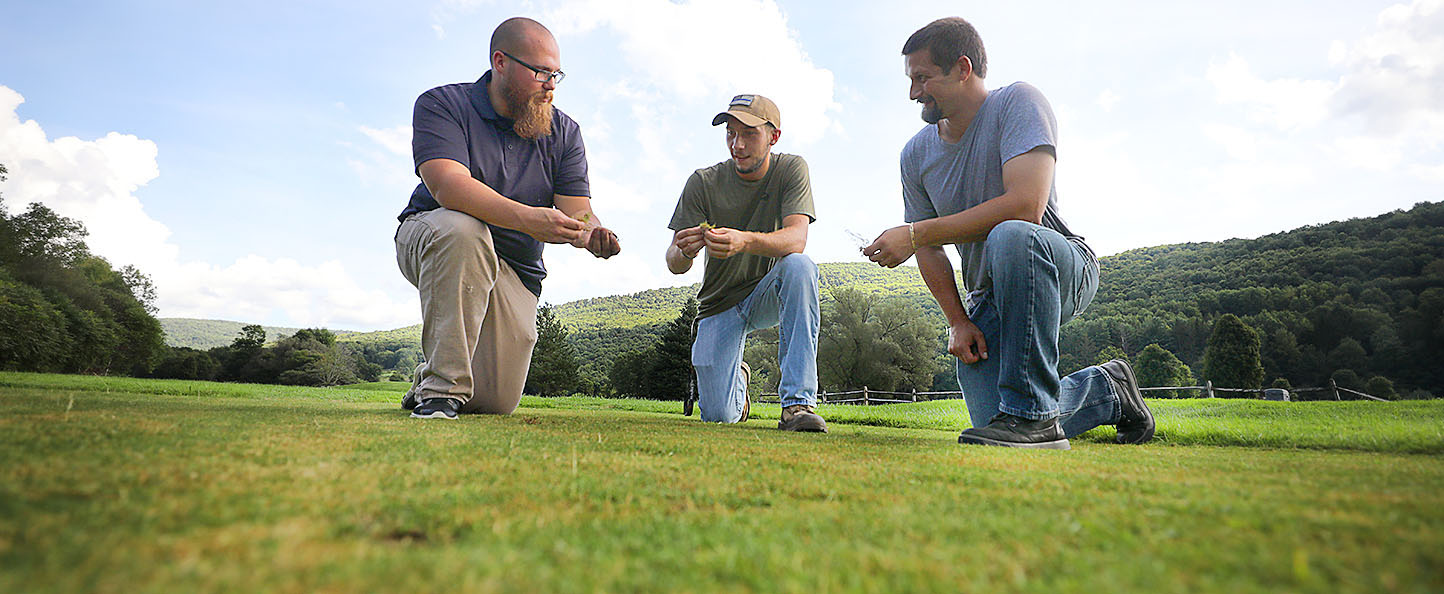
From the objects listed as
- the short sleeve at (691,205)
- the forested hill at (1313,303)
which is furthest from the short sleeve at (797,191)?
the forested hill at (1313,303)

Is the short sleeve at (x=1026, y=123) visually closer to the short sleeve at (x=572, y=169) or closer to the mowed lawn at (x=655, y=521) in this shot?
the mowed lawn at (x=655, y=521)

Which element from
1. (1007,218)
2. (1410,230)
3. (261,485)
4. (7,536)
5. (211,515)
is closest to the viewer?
(7,536)

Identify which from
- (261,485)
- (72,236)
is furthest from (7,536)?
(72,236)

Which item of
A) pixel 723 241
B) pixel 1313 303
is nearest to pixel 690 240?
pixel 723 241

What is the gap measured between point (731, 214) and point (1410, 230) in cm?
6911

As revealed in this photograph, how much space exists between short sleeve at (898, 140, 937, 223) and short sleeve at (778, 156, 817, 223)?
79 centimetres

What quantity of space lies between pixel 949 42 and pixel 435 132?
8.83ft

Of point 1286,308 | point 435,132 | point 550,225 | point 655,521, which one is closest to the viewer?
point 655,521

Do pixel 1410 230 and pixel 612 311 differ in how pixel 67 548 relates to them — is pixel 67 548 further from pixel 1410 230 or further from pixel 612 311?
pixel 1410 230

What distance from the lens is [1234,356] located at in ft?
141

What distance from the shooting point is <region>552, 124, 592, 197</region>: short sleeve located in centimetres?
448

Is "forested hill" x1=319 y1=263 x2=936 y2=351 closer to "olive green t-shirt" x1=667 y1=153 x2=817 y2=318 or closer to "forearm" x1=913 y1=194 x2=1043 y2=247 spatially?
"olive green t-shirt" x1=667 y1=153 x2=817 y2=318

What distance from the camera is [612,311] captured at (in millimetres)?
61969

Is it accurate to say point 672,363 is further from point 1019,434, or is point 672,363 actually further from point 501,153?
point 1019,434
